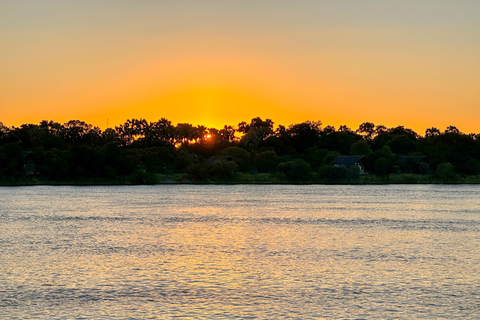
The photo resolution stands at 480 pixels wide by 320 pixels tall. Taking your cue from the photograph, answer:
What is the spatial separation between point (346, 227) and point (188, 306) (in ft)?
119

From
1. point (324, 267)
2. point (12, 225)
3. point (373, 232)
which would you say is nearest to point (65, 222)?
point (12, 225)

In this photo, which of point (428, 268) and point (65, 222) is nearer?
point (428, 268)

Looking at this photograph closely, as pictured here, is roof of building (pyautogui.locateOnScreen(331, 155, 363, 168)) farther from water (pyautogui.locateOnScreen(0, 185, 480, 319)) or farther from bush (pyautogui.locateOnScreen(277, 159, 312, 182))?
water (pyautogui.locateOnScreen(0, 185, 480, 319))

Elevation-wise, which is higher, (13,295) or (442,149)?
(442,149)

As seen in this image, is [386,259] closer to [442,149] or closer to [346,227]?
[346,227]

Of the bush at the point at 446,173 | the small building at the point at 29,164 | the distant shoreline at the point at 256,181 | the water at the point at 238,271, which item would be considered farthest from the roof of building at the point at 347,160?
the water at the point at 238,271

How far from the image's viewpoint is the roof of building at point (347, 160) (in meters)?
188

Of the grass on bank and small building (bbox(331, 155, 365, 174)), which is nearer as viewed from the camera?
the grass on bank

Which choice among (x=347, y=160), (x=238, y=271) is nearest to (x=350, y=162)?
(x=347, y=160)

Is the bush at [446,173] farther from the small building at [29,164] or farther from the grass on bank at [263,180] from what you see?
the small building at [29,164]

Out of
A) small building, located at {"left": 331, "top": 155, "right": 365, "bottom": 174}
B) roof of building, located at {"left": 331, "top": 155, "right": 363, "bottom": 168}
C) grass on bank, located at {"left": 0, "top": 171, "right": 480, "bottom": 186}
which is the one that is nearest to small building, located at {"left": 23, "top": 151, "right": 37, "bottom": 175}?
grass on bank, located at {"left": 0, "top": 171, "right": 480, "bottom": 186}

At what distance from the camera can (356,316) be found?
21.3 meters

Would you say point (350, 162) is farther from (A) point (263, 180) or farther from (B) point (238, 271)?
(B) point (238, 271)

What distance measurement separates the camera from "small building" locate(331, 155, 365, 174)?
187837mm
